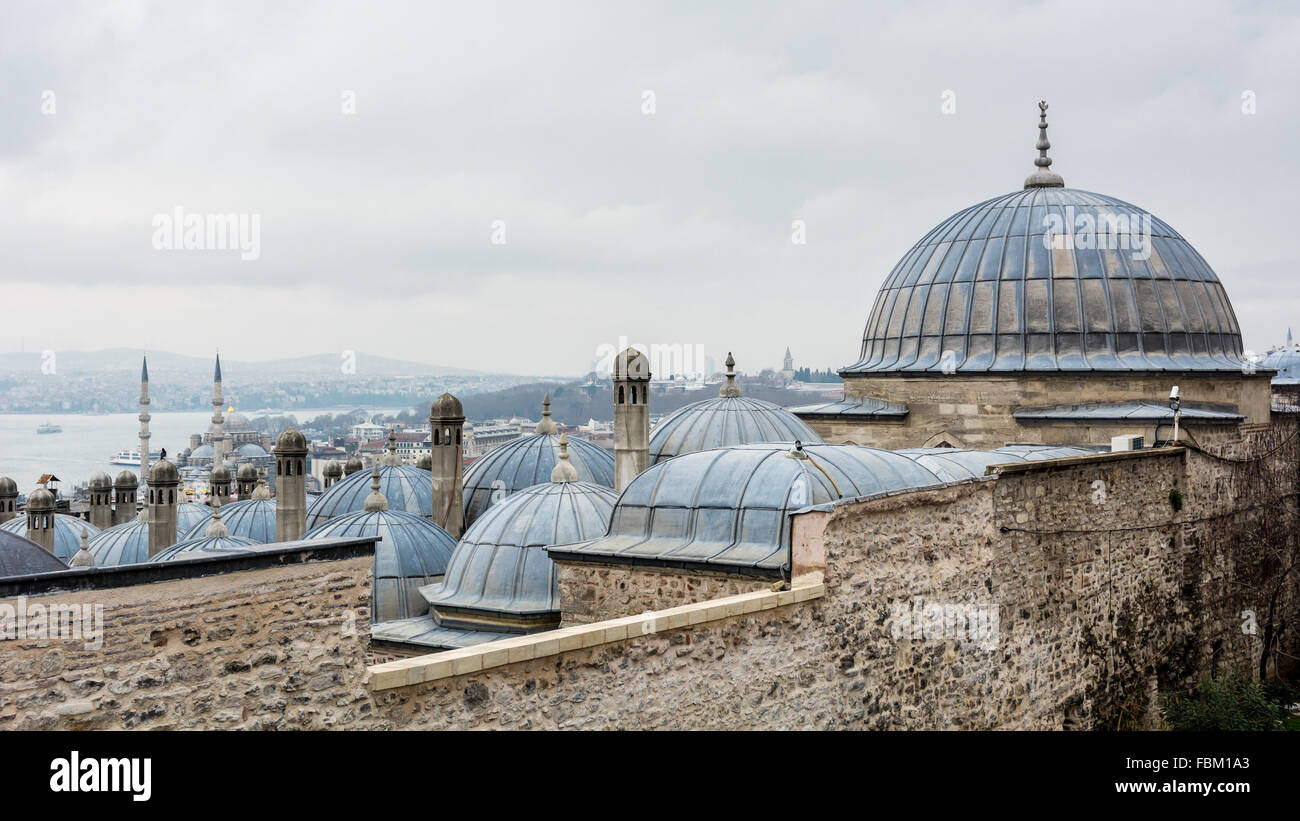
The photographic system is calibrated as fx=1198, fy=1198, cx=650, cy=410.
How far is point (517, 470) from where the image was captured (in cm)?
2073

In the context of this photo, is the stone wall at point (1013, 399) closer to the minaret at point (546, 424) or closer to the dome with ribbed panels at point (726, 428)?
the dome with ribbed panels at point (726, 428)

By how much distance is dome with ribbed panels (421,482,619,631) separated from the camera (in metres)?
14.3

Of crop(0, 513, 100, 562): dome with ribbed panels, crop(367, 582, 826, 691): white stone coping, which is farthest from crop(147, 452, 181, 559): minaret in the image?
crop(367, 582, 826, 691): white stone coping

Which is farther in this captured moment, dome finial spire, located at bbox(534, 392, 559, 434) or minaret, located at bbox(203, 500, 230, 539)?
dome finial spire, located at bbox(534, 392, 559, 434)

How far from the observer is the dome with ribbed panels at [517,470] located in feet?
67.3

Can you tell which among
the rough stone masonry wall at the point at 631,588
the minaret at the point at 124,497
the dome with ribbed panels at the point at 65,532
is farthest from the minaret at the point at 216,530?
the minaret at the point at 124,497

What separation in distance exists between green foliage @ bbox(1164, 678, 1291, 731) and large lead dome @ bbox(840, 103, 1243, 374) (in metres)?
5.81

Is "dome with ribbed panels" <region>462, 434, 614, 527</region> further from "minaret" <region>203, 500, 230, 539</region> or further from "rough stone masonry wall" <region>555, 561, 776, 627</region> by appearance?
"rough stone masonry wall" <region>555, 561, 776, 627</region>

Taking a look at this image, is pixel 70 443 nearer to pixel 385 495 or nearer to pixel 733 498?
pixel 385 495

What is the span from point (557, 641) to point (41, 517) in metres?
25.6

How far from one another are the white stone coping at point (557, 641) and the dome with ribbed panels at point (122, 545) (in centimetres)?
1990
